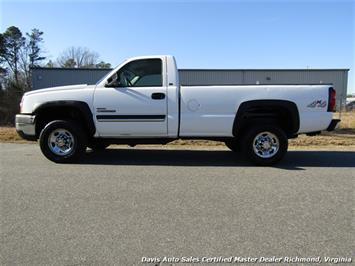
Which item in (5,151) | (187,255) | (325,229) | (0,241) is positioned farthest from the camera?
(5,151)

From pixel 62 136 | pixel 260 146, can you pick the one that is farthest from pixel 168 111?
pixel 62 136

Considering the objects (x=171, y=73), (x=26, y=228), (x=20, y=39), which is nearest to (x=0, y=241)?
(x=26, y=228)

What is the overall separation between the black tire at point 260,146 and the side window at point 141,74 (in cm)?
209

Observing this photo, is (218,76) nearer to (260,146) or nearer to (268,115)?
(268,115)

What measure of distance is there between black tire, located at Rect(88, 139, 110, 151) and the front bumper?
1216mm

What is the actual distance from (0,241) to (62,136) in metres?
4.21

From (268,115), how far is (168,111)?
198 cm

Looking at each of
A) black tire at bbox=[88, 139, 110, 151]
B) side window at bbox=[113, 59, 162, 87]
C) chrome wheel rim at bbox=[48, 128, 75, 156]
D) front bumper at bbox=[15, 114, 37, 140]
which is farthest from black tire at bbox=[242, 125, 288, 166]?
front bumper at bbox=[15, 114, 37, 140]

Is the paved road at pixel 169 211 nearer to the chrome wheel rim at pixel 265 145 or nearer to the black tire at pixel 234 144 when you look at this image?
the chrome wheel rim at pixel 265 145

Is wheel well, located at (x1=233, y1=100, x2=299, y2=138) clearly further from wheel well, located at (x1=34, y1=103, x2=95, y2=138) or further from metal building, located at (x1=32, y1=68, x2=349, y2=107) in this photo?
metal building, located at (x1=32, y1=68, x2=349, y2=107)

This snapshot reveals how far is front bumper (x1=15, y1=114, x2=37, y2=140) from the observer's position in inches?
308

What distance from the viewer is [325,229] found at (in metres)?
4.14

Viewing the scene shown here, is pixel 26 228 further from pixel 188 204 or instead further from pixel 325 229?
pixel 325 229

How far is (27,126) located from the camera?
7.84 meters
